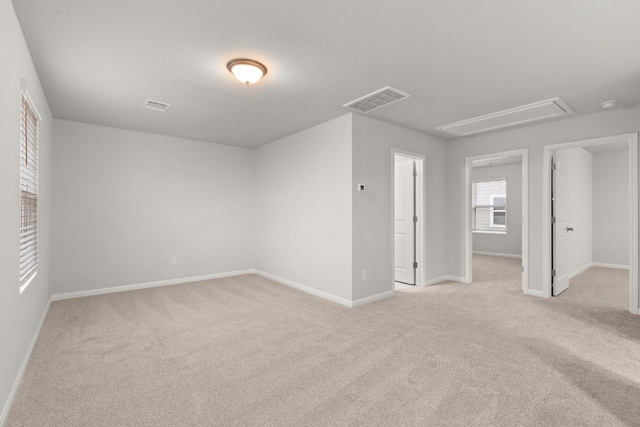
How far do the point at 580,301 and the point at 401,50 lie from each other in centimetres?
422

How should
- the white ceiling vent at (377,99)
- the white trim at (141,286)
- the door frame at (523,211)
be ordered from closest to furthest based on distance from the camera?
1. the white ceiling vent at (377,99)
2. the white trim at (141,286)
3. the door frame at (523,211)

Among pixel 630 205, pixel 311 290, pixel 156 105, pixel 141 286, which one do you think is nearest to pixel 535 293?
pixel 630 205

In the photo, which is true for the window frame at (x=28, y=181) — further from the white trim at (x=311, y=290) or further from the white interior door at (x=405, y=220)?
the white interior door at (x=405, y=220)

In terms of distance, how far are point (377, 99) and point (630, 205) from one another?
3356 mm

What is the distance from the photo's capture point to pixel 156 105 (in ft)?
12.5

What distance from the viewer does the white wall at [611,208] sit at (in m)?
6.62

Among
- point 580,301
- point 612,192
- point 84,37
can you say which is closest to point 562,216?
point 580,301

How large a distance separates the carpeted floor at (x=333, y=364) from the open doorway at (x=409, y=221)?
100 centimetres

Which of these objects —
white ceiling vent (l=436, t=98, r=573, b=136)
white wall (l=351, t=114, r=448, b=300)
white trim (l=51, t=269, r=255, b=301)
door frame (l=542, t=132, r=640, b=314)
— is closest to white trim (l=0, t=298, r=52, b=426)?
white trim (l=51, t=269, r=255, b=301)

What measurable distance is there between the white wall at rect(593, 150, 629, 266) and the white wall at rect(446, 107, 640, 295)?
11.8 ft

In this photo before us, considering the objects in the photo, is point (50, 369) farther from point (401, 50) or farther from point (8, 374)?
point (401, 50)

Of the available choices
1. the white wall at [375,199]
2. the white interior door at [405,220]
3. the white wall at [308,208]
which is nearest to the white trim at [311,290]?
the white wall at [308,208]

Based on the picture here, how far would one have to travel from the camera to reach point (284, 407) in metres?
2.00

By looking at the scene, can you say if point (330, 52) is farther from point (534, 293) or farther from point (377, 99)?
point (534, 293)
